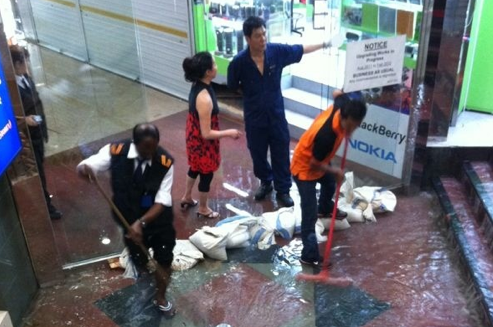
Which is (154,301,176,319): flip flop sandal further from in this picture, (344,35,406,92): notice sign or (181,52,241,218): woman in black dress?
(344,35,406,92): notice sign

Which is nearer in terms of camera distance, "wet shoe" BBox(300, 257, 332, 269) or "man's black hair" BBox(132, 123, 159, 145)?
"man's black hair" BBox(132, 123, 159, 145)

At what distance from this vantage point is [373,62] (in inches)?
162

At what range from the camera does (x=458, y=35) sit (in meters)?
4.16

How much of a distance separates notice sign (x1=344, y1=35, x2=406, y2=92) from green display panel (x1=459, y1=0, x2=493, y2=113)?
3.23 feet

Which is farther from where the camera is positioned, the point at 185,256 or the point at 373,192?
the point at 373,192

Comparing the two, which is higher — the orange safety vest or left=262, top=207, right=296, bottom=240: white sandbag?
the orange safety vest

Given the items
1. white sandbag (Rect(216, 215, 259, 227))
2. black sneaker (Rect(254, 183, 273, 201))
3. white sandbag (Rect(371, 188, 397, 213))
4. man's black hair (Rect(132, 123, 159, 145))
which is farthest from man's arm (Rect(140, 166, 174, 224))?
white sandbag (Rect(371, 188, 397, 213))

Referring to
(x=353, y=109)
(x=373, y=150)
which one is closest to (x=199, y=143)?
(x=353, y=109)

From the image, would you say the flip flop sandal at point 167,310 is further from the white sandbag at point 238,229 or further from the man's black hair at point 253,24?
the man's black hair at point 253,24

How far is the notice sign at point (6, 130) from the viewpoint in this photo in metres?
2.90

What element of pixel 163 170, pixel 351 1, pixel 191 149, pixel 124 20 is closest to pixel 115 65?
pixel 124 20

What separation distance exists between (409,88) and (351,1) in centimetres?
89

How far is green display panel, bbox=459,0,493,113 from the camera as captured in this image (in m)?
4.71

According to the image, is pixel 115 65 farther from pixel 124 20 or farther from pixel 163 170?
pixel 163 170
